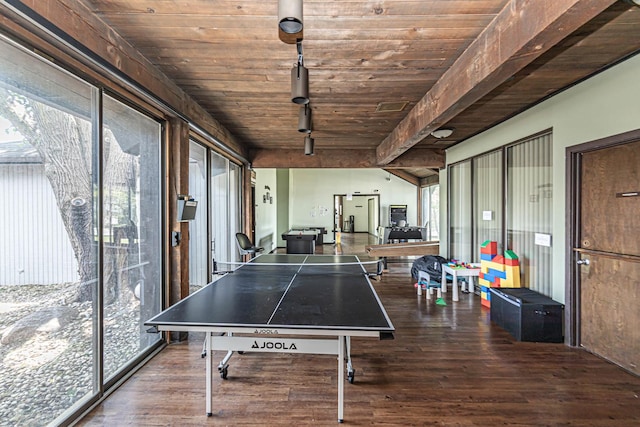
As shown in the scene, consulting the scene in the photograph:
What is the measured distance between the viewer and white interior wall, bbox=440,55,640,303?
262cm

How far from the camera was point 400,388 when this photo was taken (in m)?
2.45

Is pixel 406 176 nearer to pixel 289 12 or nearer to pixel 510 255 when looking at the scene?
A: pixel 510 255

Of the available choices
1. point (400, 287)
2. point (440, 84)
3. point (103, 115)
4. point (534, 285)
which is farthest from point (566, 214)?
point (103, 115)

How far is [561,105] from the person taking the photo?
3.33 meters

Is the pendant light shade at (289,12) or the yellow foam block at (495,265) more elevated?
the pendant light shade at (289,12)

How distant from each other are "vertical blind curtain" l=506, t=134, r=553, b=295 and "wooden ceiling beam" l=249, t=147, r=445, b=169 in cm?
196

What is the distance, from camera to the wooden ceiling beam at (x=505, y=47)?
1481mm

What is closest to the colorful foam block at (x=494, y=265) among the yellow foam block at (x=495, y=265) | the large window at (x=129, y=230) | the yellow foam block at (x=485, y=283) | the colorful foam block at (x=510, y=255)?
the yellow foam block at (x=495, y=265)

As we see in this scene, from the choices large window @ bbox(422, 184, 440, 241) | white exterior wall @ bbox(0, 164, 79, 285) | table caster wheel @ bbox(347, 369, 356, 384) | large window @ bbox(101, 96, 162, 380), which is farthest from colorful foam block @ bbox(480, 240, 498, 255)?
large window @ bbox(422, 184, 440, 241)

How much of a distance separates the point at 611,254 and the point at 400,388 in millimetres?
2155

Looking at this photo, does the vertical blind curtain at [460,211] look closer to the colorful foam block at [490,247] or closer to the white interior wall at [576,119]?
the colorful foam block at [490,247]

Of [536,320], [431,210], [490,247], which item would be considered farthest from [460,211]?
[431,210]

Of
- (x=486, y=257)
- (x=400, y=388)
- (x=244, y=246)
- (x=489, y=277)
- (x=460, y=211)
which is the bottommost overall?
(x=400, y=388)

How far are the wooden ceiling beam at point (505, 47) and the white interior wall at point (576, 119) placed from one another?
126cm
